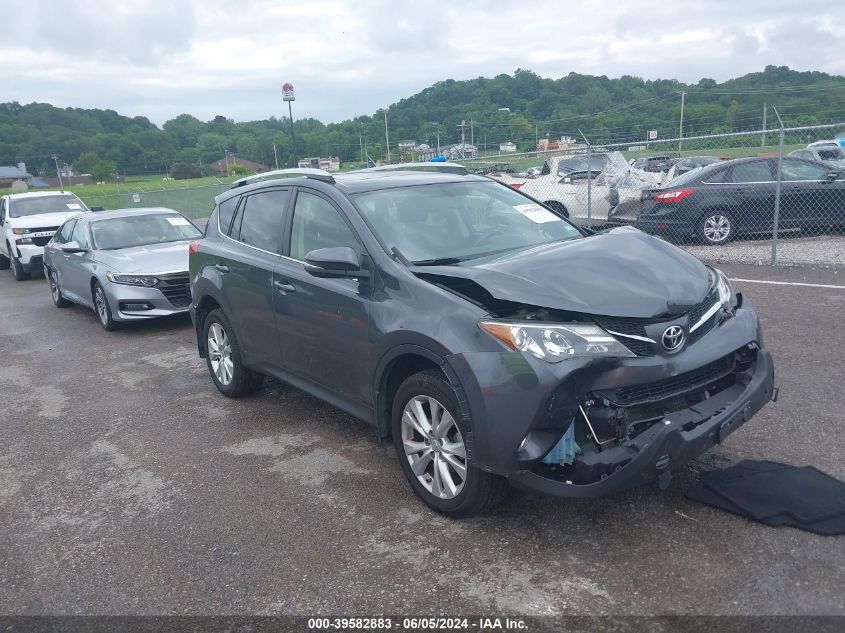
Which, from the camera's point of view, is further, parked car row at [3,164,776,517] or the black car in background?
the black car in background

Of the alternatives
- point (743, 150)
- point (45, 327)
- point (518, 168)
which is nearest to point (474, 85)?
point (518, 168)

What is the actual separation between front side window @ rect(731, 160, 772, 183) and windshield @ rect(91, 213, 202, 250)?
8.42 metres

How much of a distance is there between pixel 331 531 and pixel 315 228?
1.99 metres

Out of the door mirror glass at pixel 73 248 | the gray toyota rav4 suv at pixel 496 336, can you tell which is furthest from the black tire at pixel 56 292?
the gray toyota rav4 suv at pixel 496 336

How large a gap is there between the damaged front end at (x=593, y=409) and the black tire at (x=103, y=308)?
7091 mm

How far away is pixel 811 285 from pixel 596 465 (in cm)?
679

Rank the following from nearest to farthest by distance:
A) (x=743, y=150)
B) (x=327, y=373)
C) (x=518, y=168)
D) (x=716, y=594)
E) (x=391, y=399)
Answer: (x=716, y=594) < (x=391, y=399) < (x=327, y=373) < (x=743, y=150) < (x=518, y=168)

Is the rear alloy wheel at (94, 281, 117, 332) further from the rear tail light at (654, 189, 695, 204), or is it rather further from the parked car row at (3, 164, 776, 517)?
the rear tail light at (654, 189, 695, 204)

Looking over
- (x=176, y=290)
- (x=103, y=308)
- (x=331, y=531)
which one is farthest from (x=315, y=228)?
(x=103, y=308)

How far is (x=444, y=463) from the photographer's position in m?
3.81

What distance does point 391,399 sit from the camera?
4.17 m

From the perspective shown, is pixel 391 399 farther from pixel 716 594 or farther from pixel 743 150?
pixel 743 150

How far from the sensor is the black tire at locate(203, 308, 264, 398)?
19.3ft

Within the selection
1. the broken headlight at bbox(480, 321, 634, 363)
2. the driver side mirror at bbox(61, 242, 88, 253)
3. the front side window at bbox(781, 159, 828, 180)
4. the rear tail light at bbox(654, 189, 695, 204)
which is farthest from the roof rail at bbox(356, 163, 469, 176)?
the front side window at bbox(781, 159, 828, 180)
